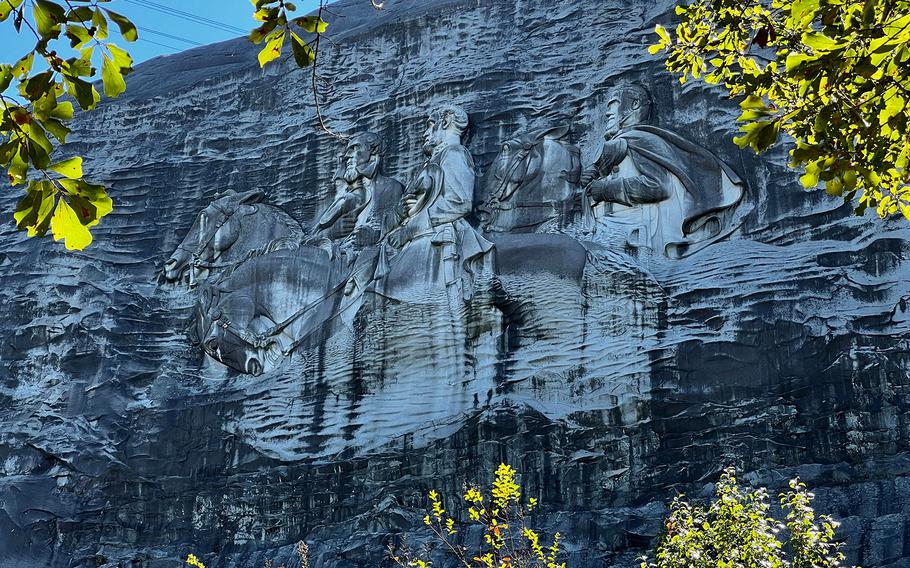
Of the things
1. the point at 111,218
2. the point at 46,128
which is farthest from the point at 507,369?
the point at 46,128

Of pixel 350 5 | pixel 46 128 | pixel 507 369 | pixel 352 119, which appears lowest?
pixel 46 128

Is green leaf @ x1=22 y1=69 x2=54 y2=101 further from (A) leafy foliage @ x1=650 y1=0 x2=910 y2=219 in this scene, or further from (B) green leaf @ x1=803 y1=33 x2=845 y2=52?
(B) green leaf @ x1=803 y1=33 x2=845 y2=52

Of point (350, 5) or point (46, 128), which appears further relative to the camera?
point (350, 5)

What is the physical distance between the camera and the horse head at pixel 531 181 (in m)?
12.6

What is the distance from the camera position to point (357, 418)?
12.1 meters

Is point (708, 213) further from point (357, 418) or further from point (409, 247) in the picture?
point (357, 418)

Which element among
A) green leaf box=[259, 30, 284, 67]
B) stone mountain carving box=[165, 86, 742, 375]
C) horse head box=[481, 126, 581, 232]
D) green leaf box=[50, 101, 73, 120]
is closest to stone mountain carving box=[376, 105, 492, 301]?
stone mountain carving box=[165, 86, 742, 375]

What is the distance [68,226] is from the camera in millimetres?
4988

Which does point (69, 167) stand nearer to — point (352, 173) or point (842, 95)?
point (842, 95)

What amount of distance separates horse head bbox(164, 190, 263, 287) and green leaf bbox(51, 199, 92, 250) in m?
9.11

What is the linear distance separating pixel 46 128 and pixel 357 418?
711cm

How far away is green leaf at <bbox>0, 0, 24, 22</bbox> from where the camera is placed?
5.12m

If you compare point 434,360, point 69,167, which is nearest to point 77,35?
point 69,167

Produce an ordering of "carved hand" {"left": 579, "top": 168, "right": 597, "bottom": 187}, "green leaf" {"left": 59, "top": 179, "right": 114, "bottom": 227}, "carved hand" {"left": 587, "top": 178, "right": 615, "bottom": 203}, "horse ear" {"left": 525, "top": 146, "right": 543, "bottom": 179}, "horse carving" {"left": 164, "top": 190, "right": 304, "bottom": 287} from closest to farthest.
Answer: "green leaf" {"left": 59, "top": 179, "right": 114, "bottom": 227} < "carved hand" {"left": 587, "top": 178, "right": 615, "bottom": 203} < "carved hand" {"left": 579, "top": 168, "right": 597, "bottom": 187} < "horse ear" {"left": 525, "top": 146, "right": 543, "bottom": 179} < "horse carving" {"left": 164, "top": 190, "right": 304, "bottom": 287}
